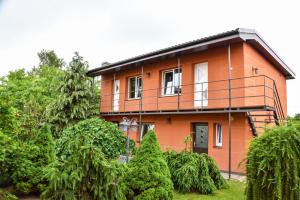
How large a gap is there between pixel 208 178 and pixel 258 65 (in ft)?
26.6

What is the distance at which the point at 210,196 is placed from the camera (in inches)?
309

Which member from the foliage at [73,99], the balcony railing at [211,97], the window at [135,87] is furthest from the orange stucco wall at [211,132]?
the foliage at [73,99]

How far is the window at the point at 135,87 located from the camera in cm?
1812

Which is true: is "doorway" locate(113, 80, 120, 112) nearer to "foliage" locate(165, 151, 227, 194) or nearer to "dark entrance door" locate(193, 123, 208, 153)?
"dark entrance door" locate(193, 123, 208, 153)

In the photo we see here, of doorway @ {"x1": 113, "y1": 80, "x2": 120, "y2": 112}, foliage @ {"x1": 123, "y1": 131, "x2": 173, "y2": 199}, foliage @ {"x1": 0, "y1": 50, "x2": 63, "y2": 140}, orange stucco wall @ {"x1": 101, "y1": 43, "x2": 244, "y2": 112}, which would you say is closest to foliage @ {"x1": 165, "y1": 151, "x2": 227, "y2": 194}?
foliage @ {"x1": 123, "y1": 131, "x2": 173, "y2": 199}

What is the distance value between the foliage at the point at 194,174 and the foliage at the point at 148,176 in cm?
182

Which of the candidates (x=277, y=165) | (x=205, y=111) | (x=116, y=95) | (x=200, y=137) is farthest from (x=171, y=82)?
(x=277, y=165)

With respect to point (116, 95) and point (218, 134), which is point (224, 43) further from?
point (116, 95)

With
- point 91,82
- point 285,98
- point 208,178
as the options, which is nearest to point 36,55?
point 91,82

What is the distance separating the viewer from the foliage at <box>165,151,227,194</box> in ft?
26.5

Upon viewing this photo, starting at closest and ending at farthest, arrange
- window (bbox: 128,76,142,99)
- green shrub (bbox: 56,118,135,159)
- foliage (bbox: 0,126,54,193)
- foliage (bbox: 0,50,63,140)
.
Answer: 1. foliage (bbox: 0,50,63,140)
2. foliage (bbox: 0,126,54,193)
3. green shrub (bbox: 56,118,135,159)
4. window (bbox: 128,76,142,99)

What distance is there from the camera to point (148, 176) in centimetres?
610

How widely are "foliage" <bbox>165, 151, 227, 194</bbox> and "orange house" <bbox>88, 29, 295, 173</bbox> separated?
89.5 inches

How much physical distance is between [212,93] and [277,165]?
9.08m
